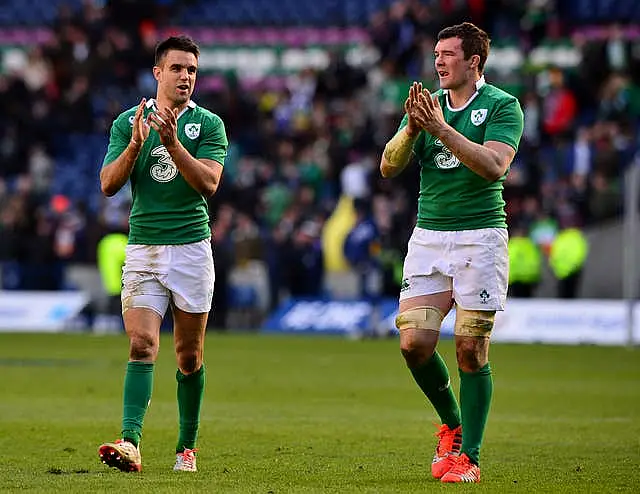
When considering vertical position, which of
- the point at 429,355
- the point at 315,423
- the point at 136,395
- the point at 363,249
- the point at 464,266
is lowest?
the point at 315,423

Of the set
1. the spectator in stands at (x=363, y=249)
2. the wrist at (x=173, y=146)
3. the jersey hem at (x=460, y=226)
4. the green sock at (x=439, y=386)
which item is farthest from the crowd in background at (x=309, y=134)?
the wrist at (x=173, y=146)

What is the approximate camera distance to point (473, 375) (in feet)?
27.8

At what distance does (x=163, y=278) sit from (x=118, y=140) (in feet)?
2.74

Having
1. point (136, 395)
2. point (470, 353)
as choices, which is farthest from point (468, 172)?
point (136, 395)

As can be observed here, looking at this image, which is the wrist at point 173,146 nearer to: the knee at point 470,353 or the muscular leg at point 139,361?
the muscular leg at point 139,361

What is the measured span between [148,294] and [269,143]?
21890 millimetres

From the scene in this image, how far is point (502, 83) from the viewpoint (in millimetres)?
28766

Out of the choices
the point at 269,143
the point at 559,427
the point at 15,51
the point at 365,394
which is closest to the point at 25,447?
the point at 559,427

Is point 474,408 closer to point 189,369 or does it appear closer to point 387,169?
point 387,169

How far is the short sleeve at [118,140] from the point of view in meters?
8.70

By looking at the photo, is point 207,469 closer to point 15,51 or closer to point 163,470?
point 163,470

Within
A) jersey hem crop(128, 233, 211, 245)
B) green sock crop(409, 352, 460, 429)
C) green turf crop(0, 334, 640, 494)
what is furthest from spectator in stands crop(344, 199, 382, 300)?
jersey hem crop(128, 233, 211, 245)

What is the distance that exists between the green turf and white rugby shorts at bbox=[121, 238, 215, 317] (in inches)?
37.9

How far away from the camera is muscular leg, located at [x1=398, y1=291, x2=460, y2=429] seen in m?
8.57
